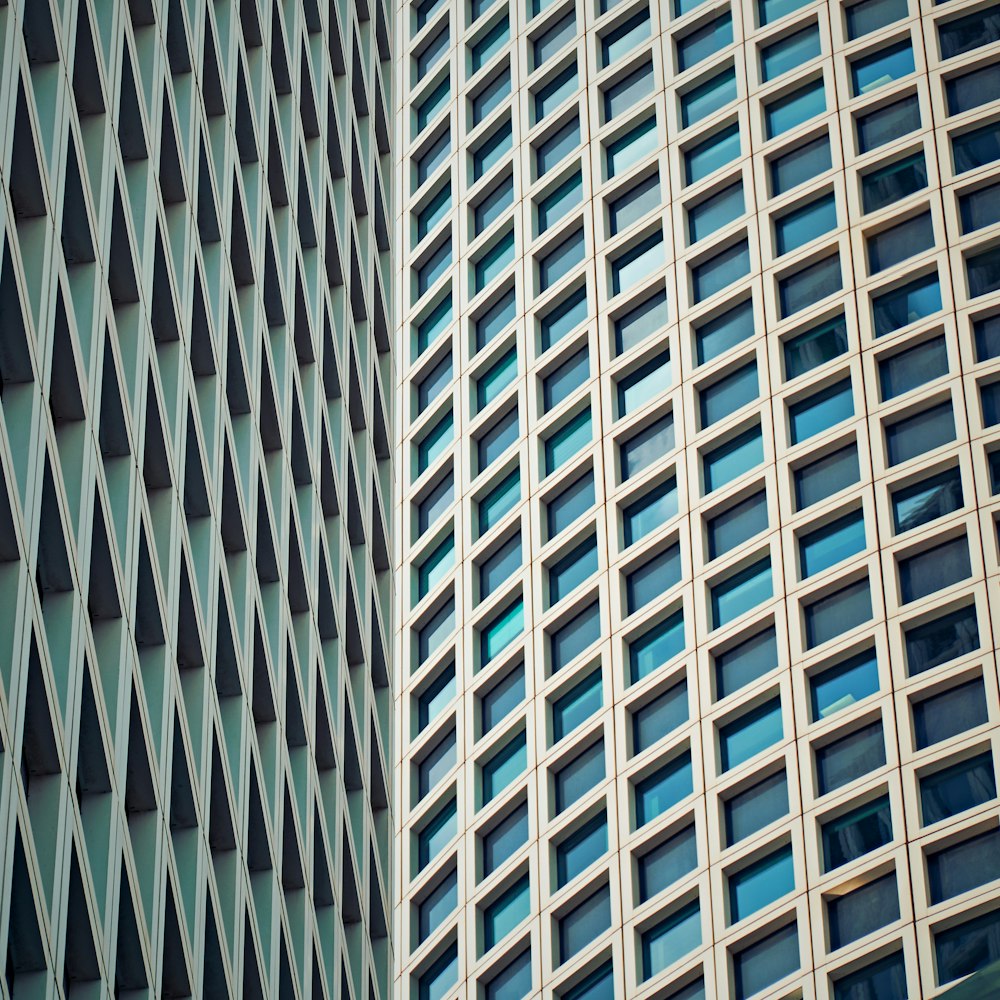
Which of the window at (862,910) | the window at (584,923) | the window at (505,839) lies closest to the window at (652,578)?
the window at (505,839)

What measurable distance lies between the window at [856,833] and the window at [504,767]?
36.7 ft

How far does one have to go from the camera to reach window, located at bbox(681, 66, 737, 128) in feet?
249

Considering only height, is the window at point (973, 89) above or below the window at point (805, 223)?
above

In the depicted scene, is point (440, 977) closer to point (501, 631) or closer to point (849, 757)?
point (501, 631)

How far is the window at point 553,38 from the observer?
3211 inches

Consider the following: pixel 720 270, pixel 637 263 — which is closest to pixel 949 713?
pixel 720 270

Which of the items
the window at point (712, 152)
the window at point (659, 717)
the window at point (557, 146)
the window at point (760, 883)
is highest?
the window at point (557, 146)

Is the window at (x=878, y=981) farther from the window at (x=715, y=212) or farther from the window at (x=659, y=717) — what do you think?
the window at (x=715, y=212)

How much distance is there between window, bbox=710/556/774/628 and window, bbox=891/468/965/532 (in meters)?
3.84

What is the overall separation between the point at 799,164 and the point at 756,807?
2057 centimetres

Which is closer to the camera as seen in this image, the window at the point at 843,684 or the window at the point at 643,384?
the window at the point at 843,684

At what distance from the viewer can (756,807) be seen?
63.7 metres

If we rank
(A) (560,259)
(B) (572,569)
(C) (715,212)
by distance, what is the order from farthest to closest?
(A) (560,259)
(C) (715,212)
(B) (572,569)

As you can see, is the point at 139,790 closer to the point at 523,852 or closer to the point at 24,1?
the point at 24,1
